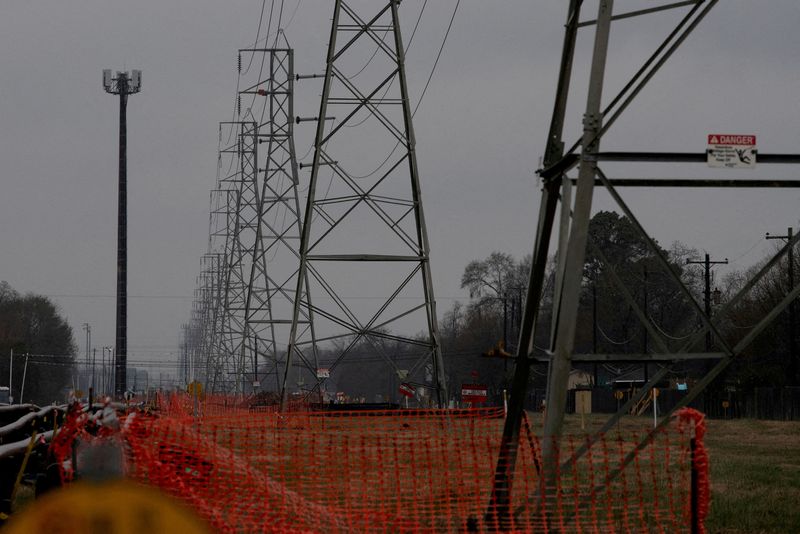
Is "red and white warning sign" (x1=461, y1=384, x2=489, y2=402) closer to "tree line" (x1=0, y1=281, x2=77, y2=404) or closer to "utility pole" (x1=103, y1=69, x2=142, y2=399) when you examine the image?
"utility pole" (x1=103, y1=69, x2=142, y2=399)

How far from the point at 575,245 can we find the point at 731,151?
1.68 meters

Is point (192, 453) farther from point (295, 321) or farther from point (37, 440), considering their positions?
point (295, 321)

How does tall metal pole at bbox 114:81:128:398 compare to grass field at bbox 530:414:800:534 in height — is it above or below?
above

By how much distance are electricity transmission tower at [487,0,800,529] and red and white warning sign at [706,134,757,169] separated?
0.35 feet

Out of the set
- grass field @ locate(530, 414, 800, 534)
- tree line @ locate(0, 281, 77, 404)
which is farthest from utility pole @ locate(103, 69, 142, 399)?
tree line @ locate(0, 281, 77, 404)

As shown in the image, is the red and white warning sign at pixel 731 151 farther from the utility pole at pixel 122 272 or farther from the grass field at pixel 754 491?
the utility pole at pixel 122 272

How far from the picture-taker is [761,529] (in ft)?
35.4

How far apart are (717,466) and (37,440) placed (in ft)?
41.6

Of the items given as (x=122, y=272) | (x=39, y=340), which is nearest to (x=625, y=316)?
(x=122, y=272)

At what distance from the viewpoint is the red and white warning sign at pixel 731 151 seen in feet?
33.5

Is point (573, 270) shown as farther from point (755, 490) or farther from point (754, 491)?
point (755, 490)

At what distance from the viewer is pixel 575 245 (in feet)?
32.0

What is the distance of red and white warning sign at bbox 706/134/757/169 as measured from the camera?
10211 mm

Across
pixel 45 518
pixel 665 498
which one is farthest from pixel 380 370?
pixel 45 518
